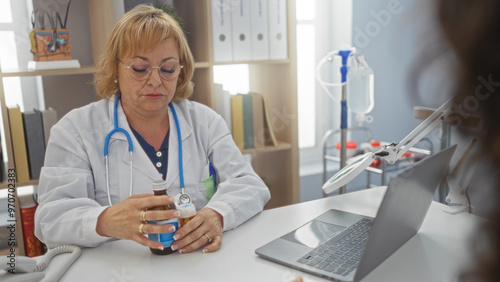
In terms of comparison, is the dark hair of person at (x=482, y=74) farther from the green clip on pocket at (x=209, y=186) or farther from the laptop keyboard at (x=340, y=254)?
the green clip on pocket at (x=209, y=186)

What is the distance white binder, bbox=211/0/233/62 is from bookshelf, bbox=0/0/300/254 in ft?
0.09

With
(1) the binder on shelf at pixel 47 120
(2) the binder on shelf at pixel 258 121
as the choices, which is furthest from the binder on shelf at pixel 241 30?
(1) the binder on shelf at pixel 47 120

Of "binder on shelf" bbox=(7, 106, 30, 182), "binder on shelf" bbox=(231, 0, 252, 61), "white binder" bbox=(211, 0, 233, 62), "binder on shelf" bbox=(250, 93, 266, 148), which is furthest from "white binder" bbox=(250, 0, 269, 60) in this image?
"binder on shelf" bbox=(7, 106, 30, 182)

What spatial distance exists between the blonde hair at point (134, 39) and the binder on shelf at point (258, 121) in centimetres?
Answer: 81

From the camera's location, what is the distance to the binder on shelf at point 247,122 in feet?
8.05

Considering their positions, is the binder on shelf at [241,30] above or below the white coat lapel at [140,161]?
above

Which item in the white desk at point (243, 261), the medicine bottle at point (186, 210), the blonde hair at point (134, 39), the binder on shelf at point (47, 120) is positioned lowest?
the white desk at point (243, 261)

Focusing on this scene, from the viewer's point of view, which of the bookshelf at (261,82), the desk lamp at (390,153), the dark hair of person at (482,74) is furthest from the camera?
the bookshelf at (261,82)

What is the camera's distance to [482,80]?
30 cm

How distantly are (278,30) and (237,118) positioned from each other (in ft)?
1.71

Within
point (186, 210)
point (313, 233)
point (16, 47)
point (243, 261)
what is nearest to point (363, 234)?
point (313, 233)

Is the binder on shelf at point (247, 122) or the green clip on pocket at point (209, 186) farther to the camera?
the binder on shelf at point (247, 122)

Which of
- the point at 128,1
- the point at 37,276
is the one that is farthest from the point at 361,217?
the point at 128,1

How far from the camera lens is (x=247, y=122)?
97.3 inches
